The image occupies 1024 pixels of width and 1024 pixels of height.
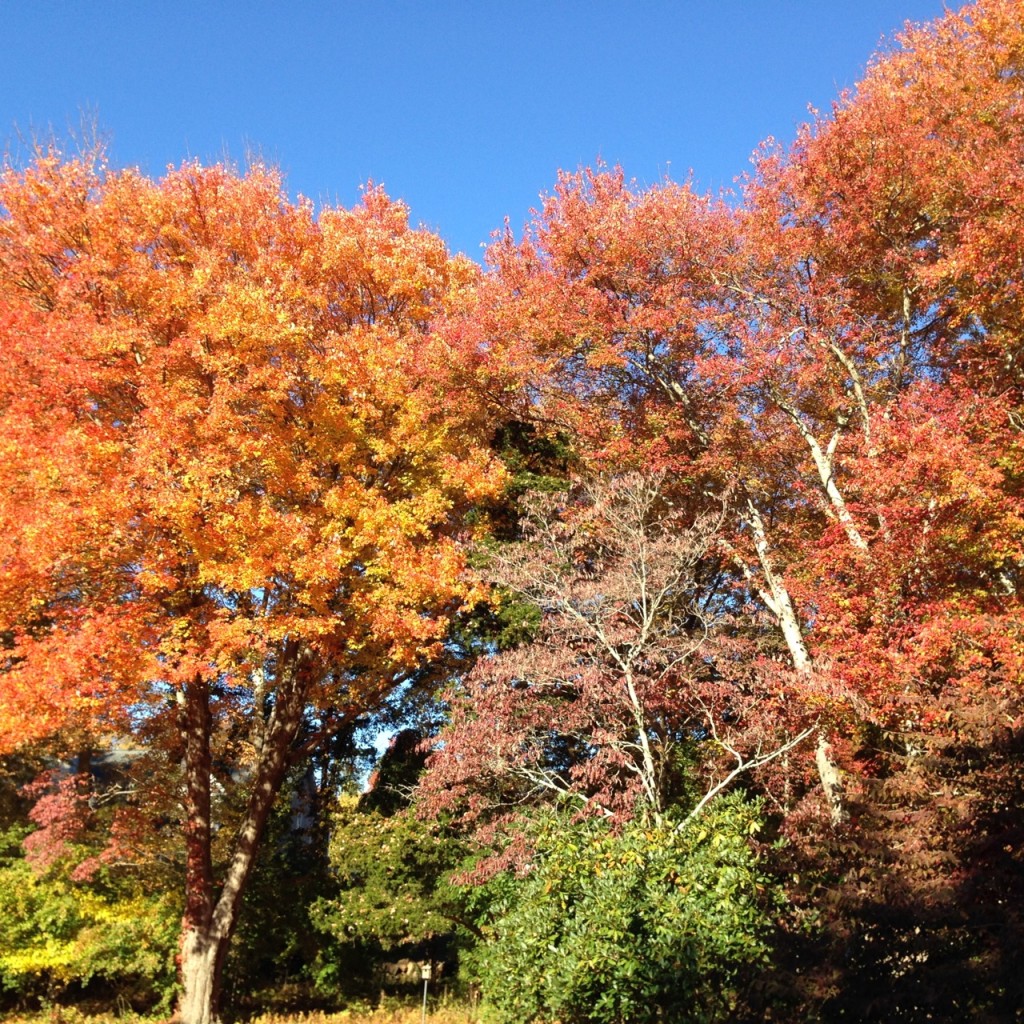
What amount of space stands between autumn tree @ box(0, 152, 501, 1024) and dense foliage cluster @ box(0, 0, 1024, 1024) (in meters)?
0.07

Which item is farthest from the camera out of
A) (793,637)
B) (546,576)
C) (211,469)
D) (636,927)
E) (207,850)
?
(207,850)

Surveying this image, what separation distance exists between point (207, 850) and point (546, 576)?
23.5 feet

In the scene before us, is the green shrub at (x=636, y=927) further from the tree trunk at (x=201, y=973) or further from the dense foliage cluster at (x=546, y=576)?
the tree trunk at (x=201, y=973)

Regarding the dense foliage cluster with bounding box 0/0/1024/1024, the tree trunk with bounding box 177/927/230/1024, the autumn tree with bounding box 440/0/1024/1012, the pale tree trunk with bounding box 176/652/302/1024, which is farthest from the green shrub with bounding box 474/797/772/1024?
the pale tree trunk with bounding box 176/652/302/1024

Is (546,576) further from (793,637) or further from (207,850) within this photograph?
(207,850)

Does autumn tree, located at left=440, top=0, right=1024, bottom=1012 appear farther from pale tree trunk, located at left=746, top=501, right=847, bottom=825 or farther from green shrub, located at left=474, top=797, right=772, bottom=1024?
green shrub, located at left=474, top=797, right=772, bottom=1024

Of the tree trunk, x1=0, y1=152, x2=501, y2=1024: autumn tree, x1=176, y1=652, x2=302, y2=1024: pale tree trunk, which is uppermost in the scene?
x1=0, y1=152, x2=501, y2=1024: autumn tree

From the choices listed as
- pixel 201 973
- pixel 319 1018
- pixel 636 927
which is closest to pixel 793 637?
pixel 636 927

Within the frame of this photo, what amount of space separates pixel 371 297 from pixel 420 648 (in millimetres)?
7039

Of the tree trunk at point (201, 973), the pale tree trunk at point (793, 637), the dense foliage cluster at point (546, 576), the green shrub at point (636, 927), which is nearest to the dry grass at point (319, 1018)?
the dense foliage cluster at point (546, 576)

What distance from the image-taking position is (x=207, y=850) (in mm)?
12148

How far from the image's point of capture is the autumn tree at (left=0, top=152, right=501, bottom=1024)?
9.67 metres

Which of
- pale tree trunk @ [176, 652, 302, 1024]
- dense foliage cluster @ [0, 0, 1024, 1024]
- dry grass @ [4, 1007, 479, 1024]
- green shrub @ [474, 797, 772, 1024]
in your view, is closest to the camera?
green shrub @ [474, 797, 772, 1024]

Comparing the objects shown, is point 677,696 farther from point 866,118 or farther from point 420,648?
point 866,118
